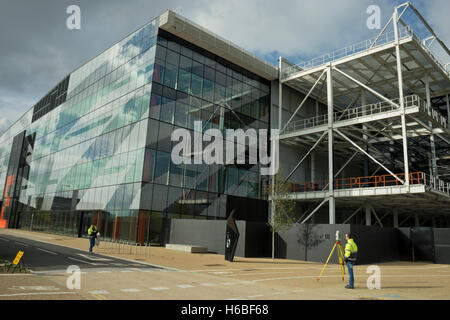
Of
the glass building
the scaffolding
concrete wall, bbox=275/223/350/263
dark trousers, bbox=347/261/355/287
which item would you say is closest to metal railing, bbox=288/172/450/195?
the scaffolding

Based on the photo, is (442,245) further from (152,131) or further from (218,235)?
(152,131)

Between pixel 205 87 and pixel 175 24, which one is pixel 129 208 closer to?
pixel 205 87

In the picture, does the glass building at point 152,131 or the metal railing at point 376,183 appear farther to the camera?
the metal railing at point 376,183

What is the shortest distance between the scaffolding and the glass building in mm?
5553

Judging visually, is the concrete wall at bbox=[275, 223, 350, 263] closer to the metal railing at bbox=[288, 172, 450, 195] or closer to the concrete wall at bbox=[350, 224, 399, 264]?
the concrete wall at bbox=[350, 224, 399, 264]

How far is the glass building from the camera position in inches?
1182

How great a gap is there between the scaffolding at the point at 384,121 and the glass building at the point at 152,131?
5.55 metres

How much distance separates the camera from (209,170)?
3338 centimetres

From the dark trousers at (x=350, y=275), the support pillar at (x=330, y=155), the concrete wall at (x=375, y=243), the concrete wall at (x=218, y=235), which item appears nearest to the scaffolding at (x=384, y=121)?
the support pillar at (x=330, y=155)

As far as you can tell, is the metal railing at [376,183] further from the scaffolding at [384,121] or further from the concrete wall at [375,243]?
the concrete wall at [375,243]

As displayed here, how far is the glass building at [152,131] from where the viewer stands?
3002 cm

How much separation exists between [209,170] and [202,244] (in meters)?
9.07

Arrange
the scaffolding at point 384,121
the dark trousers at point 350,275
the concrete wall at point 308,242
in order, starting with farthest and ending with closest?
the scaffolding at point 384,121
the concrete wall at point 308,242
the dark trousers at point 350,275
